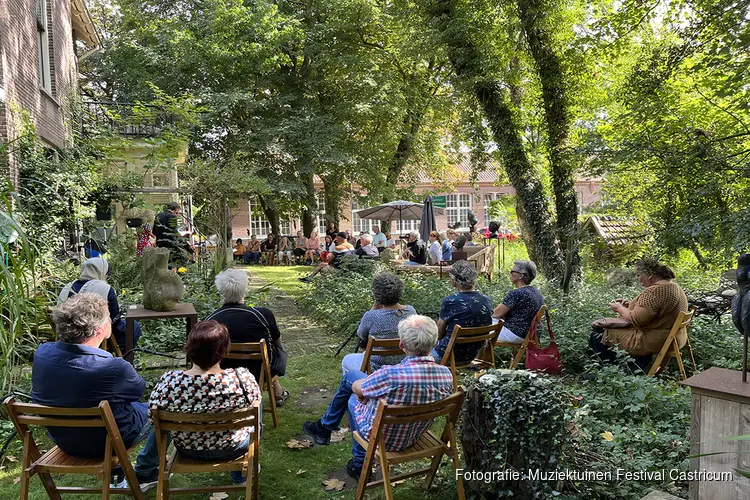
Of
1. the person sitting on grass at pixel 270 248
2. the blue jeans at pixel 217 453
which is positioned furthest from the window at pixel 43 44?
the person sitting on grass at pixel 270 248

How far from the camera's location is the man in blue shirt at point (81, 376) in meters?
2.71

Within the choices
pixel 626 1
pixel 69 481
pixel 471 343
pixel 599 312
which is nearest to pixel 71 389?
pixel 69 481

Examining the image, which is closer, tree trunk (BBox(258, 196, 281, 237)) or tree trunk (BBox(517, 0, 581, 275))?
tree trunk (BBox(517, 0, 581, 275))

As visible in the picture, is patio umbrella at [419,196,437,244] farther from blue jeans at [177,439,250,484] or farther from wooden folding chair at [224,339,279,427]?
blue jeans at [177,439,250,484]

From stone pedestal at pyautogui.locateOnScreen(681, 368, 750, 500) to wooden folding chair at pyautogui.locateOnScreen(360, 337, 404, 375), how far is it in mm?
1850

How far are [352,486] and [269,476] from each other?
55cm

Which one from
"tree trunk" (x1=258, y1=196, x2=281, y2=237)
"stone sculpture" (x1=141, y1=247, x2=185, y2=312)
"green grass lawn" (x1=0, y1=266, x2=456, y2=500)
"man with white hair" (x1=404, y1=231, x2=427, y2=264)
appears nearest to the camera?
"green grass lawn" (x1=0, y1=266, x2=456, y2=500)

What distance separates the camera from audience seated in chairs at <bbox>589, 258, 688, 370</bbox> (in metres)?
4.84

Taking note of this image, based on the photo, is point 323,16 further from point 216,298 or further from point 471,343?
point 471,343

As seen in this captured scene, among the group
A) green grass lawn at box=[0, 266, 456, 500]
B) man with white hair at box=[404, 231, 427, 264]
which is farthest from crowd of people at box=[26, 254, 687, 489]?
man with white hair at box=[404, 231, 427, 264]

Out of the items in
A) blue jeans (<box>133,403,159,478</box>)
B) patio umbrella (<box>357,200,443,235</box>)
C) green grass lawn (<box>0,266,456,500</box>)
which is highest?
patio umbrella (<box>357,200,443,235</box>)

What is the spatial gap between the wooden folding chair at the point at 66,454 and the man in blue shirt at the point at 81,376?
8 cm

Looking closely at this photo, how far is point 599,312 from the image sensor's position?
6.54 metres

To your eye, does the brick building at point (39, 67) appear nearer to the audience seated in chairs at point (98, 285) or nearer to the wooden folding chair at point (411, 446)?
the audience seated in chairs at point (98, 285)
